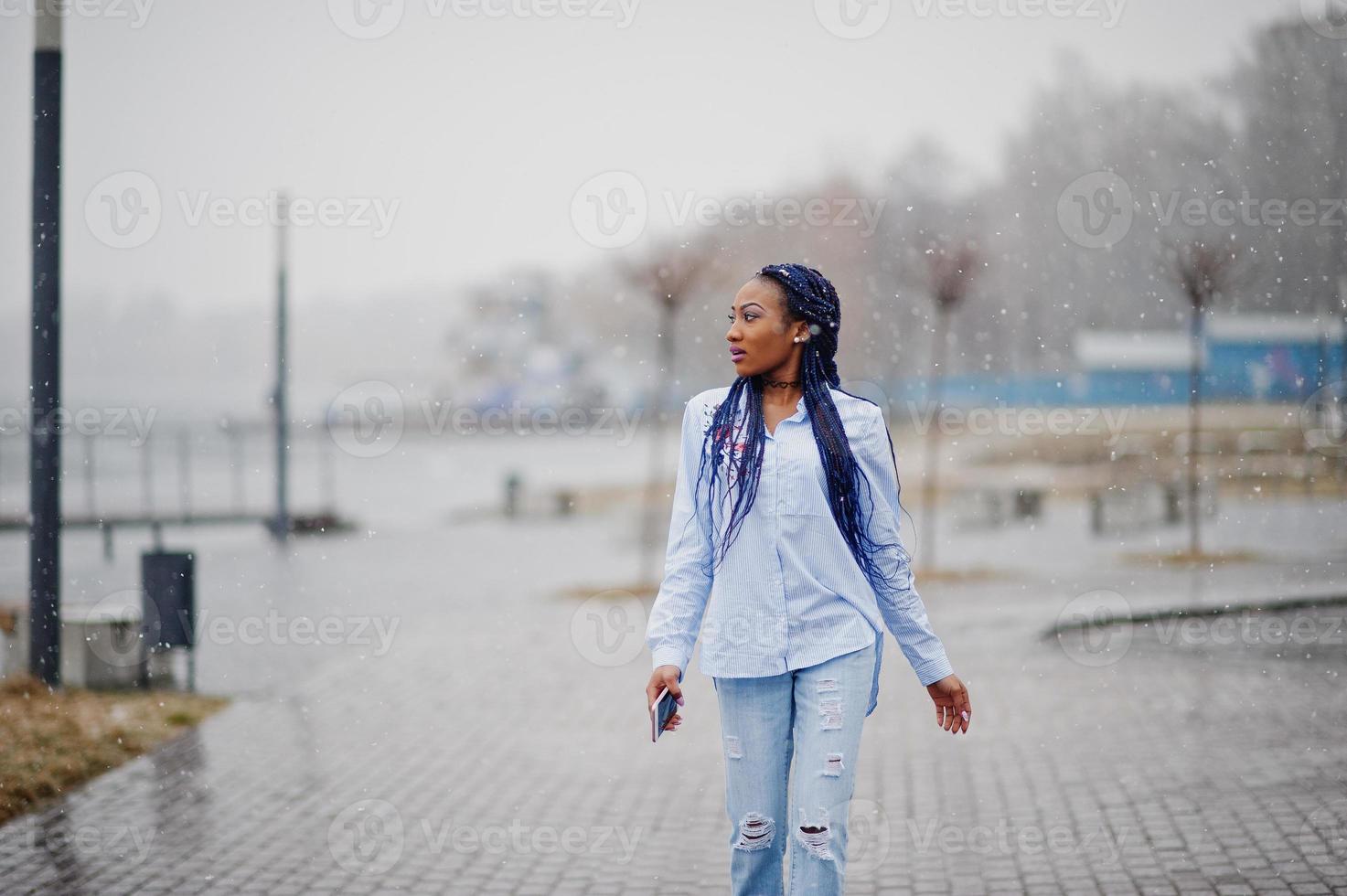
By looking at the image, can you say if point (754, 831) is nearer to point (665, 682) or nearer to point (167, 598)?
point (665, 682)

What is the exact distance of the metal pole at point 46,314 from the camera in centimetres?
778

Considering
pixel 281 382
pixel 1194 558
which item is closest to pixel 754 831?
pixel 1194 558

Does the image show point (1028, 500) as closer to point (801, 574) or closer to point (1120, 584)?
point (1120, 584)

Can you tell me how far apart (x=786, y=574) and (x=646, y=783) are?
11.3 feet

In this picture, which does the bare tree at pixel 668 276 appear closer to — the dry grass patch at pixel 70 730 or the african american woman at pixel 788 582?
the dry grass patch at pixel 70 730

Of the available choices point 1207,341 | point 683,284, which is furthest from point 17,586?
point 1207,341

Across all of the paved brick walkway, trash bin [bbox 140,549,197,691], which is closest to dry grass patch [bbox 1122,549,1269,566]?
the paved brick walkway

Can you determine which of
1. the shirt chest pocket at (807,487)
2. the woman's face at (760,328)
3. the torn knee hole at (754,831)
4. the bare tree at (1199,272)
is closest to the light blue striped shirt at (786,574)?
the shirt chest pocket at (807,487)

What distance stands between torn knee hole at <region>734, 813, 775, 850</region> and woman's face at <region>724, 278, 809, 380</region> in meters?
1.00

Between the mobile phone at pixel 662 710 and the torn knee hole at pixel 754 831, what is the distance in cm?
27

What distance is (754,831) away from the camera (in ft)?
10.5

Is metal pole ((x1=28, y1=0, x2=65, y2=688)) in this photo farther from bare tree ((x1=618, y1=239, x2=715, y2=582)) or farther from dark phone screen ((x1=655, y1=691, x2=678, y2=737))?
bare tree ((x1=618, y1=239, x2=715, y2=582))

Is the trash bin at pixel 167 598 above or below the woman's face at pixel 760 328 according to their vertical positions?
below

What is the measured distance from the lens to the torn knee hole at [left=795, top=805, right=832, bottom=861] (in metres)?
3.12
